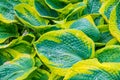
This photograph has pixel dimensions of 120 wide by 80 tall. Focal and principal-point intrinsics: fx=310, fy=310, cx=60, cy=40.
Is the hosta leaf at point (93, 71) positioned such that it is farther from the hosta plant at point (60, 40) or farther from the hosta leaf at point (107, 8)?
the hosta leaf at point (107, 8)

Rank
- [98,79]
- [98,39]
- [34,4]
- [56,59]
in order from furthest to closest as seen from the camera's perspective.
→ [34,4] < [98,39] < [56,59] < [98,79]

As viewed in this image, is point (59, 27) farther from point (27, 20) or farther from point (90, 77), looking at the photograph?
point (90, 77)

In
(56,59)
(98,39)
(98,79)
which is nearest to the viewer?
(98,79)

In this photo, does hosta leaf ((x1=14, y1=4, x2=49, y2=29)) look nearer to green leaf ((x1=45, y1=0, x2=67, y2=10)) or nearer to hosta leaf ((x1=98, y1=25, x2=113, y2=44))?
green leaf ((x1=45, y1=0, x2=67, y2=10))

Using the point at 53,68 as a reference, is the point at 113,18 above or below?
above

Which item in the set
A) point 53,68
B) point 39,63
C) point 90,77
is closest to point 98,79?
point 90,77

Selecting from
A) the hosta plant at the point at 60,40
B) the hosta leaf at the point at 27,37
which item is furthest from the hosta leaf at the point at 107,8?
the hosta leaf at the point at 27,37

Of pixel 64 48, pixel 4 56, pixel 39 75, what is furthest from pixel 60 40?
pixel 4 56
